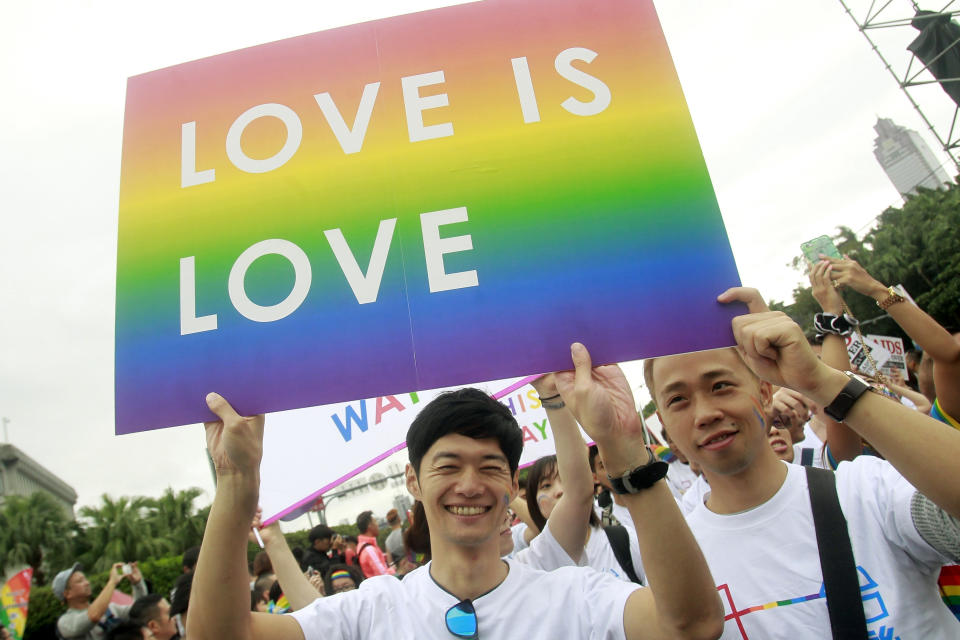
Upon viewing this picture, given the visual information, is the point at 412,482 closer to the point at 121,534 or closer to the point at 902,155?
the point at 121,534

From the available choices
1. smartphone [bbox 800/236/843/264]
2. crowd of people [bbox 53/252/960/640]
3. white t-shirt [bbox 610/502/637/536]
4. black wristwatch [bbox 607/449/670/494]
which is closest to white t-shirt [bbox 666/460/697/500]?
white t-shirt [bbox 610/502/637/536]

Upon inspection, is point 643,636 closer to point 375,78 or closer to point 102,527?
point 375,78

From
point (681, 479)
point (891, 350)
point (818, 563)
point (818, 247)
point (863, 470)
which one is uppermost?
point (891, 350)

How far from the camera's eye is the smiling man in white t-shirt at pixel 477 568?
1537 millimetres

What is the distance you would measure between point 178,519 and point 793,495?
48.2 meters

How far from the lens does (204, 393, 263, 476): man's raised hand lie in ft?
5.42

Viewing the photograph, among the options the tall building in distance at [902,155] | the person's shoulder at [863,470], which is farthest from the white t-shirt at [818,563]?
the tall building in distance at [902,155]

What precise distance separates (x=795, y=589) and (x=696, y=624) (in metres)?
0.39

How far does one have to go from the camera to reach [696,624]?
4.92ft

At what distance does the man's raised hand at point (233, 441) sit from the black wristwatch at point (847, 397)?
5.13 ft

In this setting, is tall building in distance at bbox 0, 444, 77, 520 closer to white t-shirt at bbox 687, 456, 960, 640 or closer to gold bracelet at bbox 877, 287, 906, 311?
white t-shirt at bbox 687, 456, 960, 640

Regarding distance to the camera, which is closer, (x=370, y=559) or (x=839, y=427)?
(x=839, y=427)

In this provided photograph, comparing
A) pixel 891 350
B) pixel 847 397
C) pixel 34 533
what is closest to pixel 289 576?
pixel 847 397

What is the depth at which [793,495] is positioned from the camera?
182 centimetres
